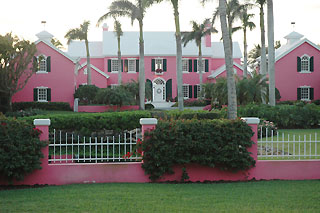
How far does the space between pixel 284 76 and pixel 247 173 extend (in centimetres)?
2887

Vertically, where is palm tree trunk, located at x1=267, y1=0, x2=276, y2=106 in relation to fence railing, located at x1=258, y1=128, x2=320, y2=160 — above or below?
above

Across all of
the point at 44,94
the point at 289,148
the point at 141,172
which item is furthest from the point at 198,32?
the point at 141,172

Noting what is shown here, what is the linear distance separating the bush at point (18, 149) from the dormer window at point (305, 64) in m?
31.6

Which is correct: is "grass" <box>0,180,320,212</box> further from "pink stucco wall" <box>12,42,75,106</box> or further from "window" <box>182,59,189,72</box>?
"window" <box>182,59,189,72</box>

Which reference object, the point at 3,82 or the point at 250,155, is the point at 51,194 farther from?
the point at 3,82

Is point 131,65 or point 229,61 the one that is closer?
point 229,61

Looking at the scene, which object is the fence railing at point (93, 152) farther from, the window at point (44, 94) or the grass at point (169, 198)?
the window at point (44, 94)

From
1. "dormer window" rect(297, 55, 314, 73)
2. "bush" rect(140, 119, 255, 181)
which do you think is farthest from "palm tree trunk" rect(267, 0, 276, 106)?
"dormer window" rect(297, 55, 314, 73)

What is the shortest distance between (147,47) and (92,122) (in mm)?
28132

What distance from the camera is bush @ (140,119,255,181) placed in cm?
916

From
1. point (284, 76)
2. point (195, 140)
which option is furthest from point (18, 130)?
point (284, 76)

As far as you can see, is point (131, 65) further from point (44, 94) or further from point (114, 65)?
point (44, 94)

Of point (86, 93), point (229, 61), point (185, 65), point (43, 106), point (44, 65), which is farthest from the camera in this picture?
point (185, 65)

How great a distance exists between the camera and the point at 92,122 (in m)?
16.3
